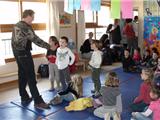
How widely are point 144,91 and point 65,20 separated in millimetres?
4114

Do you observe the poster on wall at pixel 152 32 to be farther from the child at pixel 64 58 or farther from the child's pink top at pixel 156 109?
the child's pink top at pixel 156 109

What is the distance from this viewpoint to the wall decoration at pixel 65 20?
7.33 metres

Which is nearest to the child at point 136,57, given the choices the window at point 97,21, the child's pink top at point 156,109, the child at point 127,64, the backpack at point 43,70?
the child at point 127,64

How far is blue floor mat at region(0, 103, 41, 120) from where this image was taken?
13.0 ft

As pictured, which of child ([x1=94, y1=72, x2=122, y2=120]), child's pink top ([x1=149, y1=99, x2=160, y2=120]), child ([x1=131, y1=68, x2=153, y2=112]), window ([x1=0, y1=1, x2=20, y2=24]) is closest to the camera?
child's pink top ([x1=149, y1=99, x2=160, y2=120])

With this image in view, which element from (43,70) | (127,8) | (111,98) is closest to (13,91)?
(43,70)

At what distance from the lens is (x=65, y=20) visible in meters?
7.51

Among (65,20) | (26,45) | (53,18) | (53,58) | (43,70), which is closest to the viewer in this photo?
(26,45)

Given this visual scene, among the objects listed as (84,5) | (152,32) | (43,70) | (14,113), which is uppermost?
(84,5)

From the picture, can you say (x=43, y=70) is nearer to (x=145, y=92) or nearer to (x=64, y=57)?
(x=64, y=57)

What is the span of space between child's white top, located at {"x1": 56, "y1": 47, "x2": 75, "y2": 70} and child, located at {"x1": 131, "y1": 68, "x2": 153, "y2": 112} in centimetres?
147

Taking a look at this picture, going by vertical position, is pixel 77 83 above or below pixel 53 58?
below

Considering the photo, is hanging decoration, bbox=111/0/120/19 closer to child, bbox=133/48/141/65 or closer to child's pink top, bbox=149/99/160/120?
child's pink top, bbox=149/99/160/120

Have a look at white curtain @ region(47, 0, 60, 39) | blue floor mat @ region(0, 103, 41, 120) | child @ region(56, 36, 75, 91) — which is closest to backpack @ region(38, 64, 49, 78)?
white curtain @ region(47, 0, 60, 39)
